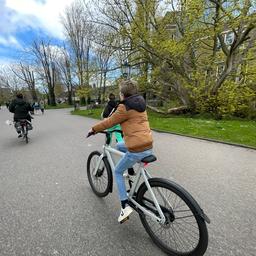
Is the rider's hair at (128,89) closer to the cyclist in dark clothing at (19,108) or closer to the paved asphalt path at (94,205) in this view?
the paved asphalt path at (94,205)

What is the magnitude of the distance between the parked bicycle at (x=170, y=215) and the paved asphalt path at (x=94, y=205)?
184 millimetres

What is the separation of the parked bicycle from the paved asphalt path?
0.18 m

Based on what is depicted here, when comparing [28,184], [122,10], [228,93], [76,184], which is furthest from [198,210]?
[122,10]

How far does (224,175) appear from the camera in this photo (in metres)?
4.49

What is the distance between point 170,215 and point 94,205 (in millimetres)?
1419

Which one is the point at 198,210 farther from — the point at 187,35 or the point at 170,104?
the point at 170,104

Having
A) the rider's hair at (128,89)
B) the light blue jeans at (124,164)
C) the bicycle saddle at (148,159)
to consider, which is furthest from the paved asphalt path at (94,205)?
the rider's hair at (128,89)

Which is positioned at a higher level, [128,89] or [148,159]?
[128,89]

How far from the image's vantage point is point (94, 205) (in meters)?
3.34

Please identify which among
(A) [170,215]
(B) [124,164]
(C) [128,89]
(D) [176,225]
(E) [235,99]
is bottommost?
(E) [235,99]

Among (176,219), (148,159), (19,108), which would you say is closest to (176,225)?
(176,219)

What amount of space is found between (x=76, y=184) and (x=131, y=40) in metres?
13.4

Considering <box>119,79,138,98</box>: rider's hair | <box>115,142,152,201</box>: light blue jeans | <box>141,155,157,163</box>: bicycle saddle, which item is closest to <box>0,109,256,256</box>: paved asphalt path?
<box>115,142,152,201</box>: light blue jeans

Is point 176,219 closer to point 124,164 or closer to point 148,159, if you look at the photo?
point 148,159
